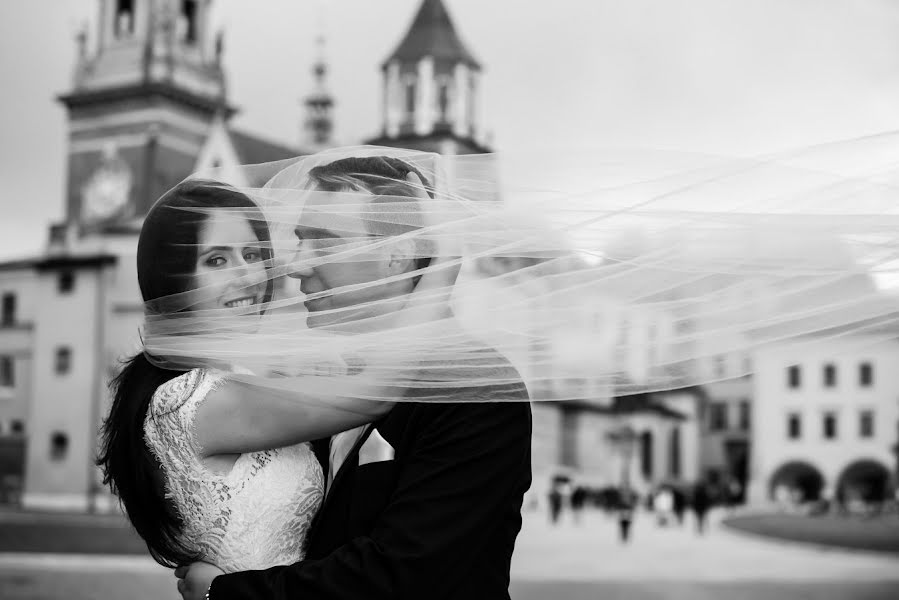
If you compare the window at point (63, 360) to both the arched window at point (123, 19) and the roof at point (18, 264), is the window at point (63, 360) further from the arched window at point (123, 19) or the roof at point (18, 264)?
the arched window at point (123, 19)

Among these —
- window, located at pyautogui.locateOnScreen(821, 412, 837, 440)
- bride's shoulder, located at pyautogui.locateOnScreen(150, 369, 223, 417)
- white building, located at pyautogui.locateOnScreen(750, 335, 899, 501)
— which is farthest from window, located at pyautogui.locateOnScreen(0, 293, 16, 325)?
bride's shoulder, located at pyautogui.locateOnScreen(150, 369, 223, 417)

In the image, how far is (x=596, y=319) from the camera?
10.1ft

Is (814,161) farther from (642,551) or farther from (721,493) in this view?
(721,493)

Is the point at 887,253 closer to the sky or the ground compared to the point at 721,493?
closer to the sky

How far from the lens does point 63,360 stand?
50.3 metres

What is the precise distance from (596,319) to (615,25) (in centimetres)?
4630

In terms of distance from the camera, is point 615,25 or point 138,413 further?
point 615,25

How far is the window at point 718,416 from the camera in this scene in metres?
90.9

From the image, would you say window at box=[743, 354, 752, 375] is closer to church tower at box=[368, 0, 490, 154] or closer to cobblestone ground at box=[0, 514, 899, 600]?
cobblestone ground at box=[0, 514, 899, 600]

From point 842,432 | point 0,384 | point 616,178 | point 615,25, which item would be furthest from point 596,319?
point 842,432

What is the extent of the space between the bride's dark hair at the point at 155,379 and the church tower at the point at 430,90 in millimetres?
55787

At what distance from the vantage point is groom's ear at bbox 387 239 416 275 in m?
2.81

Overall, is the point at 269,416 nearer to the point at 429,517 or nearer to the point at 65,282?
the point at 429,517

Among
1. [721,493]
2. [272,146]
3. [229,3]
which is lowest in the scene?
[721,493]
